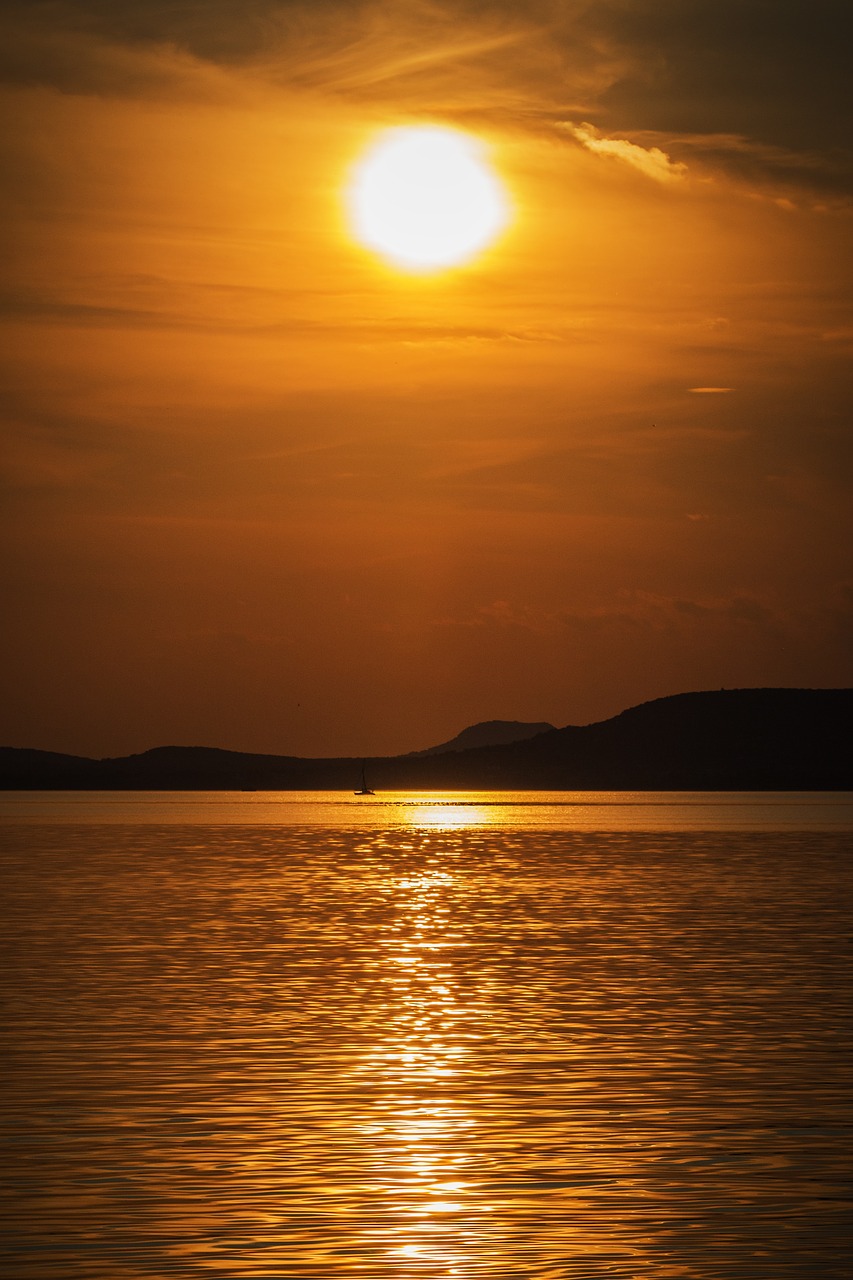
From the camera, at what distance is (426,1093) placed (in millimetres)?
30500

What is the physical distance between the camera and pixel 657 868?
105000mm

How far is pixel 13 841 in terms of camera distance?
146 meters

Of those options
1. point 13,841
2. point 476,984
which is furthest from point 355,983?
point 13,841

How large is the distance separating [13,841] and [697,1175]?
413 feet

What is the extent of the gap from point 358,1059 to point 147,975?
49.0 feet

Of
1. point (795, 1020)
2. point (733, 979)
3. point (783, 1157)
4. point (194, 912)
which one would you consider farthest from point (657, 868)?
point (783, 1157)

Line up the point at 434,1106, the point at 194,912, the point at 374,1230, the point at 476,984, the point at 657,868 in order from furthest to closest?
the point at 657,868
the point at 194,912
the point at 476,984
the point at 434,1106
the point at 374,1230

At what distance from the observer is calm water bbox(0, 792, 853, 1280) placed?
69.4 feet

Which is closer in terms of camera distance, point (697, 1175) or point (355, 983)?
point (697, 1175)

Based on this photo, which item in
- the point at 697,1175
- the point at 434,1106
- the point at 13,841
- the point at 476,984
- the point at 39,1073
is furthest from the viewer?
the point at 13,841

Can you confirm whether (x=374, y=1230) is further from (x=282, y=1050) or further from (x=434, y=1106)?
(x=282, y=1050)

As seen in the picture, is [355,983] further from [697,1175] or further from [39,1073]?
[697,1175]

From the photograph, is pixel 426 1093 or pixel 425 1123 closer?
pixel 425 1123

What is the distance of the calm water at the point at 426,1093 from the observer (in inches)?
833
